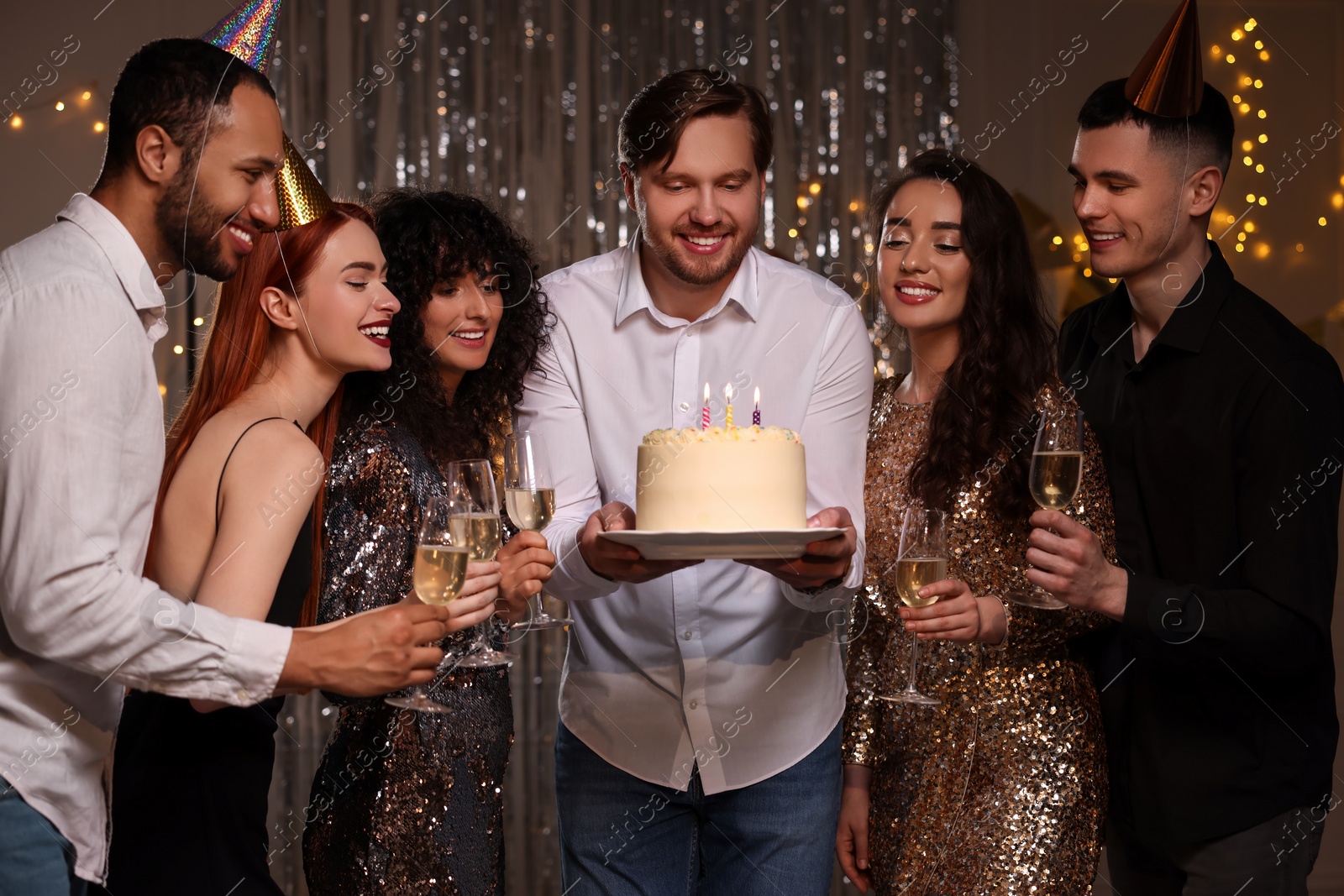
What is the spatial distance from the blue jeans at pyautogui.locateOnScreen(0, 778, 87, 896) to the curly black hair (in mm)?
918

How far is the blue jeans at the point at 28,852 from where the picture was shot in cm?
143

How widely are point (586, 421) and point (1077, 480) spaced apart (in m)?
0.90

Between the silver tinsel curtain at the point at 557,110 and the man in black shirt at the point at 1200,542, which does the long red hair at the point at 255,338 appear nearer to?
the man in black shirt at the point at 1200,542

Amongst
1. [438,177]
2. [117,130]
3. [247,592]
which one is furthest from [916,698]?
[438,177]

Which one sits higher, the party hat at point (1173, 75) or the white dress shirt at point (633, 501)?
the party hat at point (1173, 75)

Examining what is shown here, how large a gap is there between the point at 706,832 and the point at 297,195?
1.38 meters

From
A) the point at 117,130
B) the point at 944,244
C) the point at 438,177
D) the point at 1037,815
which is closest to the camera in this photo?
the point at 117,130

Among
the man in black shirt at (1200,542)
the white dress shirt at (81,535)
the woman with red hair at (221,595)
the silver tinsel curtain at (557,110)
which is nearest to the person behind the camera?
the white dress shirt at (81,535)

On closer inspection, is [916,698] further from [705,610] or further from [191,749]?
[191,749]

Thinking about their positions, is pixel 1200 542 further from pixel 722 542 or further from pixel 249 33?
pixel 249 33

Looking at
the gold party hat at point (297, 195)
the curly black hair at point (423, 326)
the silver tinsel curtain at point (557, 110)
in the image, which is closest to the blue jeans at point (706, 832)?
the curly black hair at point (423, 326)

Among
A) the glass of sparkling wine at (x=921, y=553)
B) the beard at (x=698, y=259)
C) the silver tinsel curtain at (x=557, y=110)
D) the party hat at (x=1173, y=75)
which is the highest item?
A: the silver tinsel curtain at (x=557, y=110)

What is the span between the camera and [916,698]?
211cm

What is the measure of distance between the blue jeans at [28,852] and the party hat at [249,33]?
110 cm
